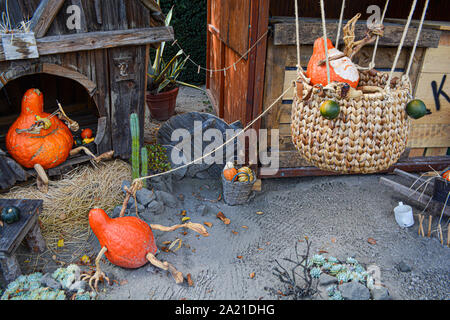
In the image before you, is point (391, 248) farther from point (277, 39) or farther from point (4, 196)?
point (4, 196)

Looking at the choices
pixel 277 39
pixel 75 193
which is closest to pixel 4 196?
pixel 75 193

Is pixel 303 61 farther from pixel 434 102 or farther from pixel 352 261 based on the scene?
pixel 352 261

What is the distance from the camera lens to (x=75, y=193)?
3.56 metres

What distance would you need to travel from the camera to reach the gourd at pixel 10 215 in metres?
2.75

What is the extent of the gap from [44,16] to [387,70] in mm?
3620

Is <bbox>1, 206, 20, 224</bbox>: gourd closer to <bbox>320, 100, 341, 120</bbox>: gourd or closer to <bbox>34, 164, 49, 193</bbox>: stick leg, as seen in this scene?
<bbox>34, 164, 49, 193</bbox>: stick leg

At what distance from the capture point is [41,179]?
3.51 m

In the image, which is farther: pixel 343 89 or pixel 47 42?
pixel 47 42

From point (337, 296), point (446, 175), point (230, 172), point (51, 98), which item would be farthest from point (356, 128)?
point (51, 98)

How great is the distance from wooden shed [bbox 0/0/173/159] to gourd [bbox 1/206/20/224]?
112 cm

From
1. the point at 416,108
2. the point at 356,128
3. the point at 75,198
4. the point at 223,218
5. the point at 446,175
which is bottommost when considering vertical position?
the point at 223,218

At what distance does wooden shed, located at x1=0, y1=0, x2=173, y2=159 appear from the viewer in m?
3.09

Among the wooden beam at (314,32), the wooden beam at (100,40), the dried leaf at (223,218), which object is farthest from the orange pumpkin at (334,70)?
the wooden beam at (100,40)

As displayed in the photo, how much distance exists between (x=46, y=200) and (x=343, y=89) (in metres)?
2.96
